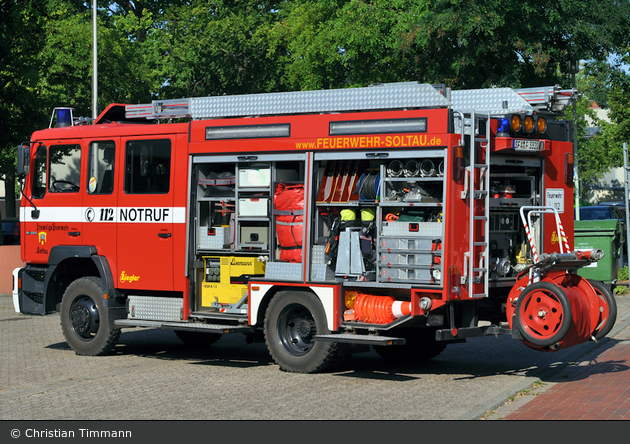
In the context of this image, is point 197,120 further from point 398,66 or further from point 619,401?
point 398,66

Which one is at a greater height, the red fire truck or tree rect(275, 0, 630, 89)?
tree rect(275, 0, 630, 89)

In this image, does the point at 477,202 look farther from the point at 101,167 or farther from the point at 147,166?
the point at 101,167

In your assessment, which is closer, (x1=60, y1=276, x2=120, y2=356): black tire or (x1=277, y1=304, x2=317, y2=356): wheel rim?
(x1=277, y1=304, x2=317, y2=356): wheel rim

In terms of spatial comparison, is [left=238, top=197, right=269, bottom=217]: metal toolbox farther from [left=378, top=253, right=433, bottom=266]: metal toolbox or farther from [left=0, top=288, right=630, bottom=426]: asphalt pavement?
[left=0, top=288, right=630, bottom=426]: asphalt pavement

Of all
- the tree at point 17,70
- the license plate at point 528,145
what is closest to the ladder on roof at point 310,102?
the license plate at point 528,145

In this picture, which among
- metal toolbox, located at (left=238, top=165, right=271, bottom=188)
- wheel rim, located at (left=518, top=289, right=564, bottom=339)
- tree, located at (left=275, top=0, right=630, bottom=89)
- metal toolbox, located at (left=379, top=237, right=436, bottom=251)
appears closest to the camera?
wheel rim, located at (left=518, top=289, right=564, bottom=339)

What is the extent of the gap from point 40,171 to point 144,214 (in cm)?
208

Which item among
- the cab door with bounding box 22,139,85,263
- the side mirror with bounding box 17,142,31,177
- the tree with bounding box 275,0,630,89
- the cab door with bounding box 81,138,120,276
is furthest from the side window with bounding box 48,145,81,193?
the tree with bounding box 275,0,630,89

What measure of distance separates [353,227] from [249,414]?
2.81 m

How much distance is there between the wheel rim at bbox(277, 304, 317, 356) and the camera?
1020cm

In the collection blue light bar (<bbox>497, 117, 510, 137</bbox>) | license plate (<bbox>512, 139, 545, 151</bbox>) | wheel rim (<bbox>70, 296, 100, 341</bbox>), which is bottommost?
wheel rim (<bbox>70, 296, 100, 341</bbox>)

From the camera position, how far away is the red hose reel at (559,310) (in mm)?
8727

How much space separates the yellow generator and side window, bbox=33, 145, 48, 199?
2972mm

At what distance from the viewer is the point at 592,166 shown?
167 feet
